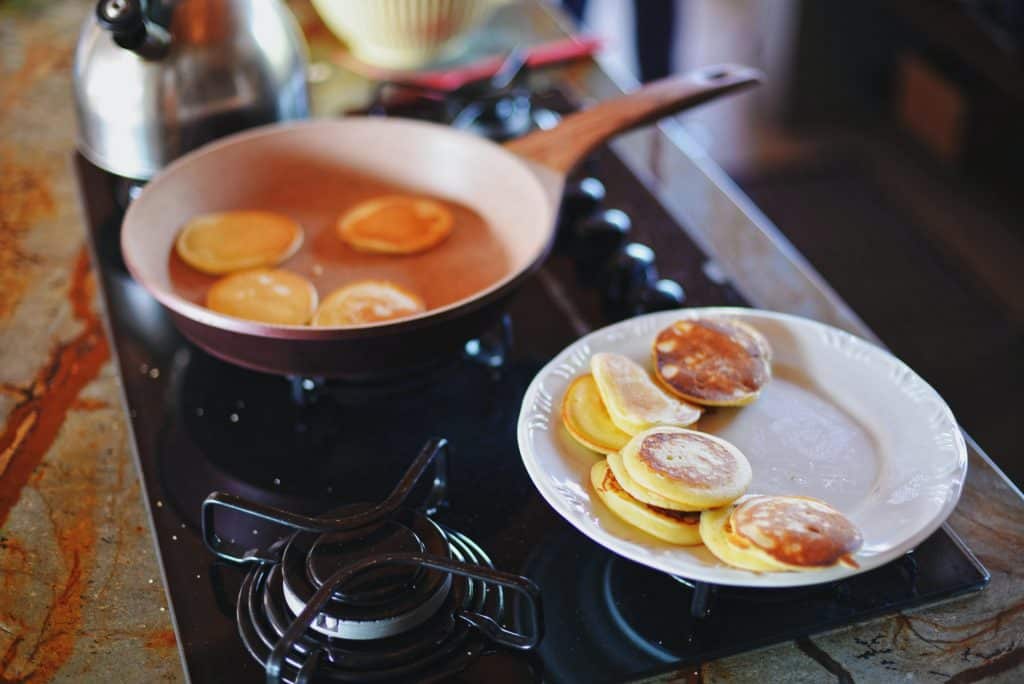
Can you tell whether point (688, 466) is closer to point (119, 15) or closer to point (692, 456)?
point (692, 456)

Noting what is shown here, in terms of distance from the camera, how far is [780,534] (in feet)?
1.95

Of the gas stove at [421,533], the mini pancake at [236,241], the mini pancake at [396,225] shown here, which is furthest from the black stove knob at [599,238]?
the mini pancake at [236,241]

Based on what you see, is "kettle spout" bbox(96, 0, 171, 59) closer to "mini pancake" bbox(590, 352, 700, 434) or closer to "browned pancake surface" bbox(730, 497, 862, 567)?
"mini pancake" bbox(590, 352, 700, 434)

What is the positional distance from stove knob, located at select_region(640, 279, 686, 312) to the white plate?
0.29ft

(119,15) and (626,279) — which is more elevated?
(119,15)

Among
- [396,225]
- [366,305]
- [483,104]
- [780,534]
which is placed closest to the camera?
[780,534]

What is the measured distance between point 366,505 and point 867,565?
0.30 m

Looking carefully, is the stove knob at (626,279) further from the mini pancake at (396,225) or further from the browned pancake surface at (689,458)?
the browned pancake surface at (689,458)

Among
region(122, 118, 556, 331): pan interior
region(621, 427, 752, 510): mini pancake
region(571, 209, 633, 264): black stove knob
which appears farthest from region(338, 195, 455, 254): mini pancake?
region(621, 427, 752, 510): mini pancake

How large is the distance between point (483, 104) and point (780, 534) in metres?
0.71

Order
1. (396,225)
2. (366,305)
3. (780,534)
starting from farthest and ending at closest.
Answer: (396,225)
(366,305)
(780,534)

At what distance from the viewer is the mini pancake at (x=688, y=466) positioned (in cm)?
62

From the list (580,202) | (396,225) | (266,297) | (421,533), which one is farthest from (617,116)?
(421,533)

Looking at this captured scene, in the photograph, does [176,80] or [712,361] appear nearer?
[712,361]
